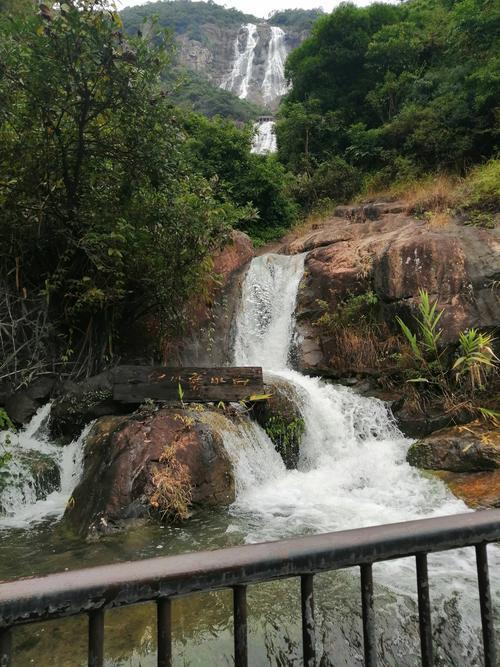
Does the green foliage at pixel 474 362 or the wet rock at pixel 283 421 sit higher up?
the green foliage at pixel 474 362

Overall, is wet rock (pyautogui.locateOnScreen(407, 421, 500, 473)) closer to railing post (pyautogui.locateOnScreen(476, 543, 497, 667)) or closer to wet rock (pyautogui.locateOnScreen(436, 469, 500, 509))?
wet rock (pyautogui.locateOnScreen(436, 469, 500, 509))

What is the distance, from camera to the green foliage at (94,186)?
221 inches

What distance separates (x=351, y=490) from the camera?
595 cm

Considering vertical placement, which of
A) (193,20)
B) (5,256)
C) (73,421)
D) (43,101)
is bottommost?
(73,421)

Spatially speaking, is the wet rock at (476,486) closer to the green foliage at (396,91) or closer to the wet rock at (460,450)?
the wet rock at (460,450)

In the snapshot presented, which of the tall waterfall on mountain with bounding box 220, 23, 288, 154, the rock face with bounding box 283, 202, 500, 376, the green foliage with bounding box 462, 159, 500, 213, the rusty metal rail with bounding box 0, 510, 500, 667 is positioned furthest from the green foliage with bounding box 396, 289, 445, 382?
the tall waterfall on mountain with bounding box 220, 23, 288, 154

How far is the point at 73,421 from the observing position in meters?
6.82

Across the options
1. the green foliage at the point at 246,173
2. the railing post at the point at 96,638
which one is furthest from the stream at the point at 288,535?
the green foliage at the point at 246,173

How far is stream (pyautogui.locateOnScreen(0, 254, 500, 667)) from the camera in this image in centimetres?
278

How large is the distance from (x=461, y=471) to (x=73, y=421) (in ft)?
17.6

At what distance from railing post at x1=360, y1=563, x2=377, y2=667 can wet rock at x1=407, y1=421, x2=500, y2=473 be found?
540cm

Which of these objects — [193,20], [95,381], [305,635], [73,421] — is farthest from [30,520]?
[193,20]

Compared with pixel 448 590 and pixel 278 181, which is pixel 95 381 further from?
pixel 278 181

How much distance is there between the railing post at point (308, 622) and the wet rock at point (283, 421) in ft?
18.8
